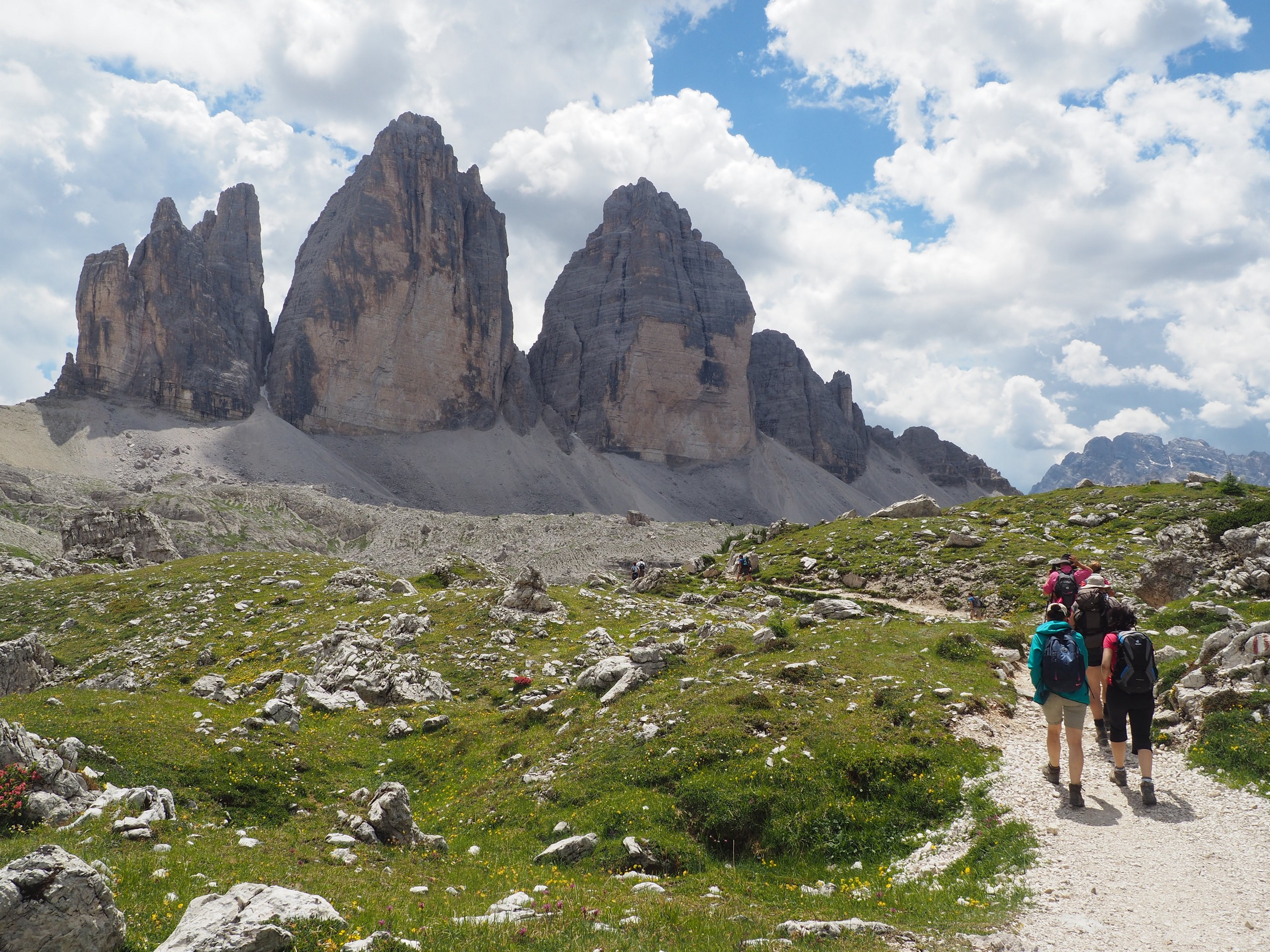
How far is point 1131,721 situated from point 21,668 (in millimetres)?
35264

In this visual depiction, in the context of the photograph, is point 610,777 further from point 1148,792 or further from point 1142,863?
point 1148,792

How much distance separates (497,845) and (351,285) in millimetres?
209879

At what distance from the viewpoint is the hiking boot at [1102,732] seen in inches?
592

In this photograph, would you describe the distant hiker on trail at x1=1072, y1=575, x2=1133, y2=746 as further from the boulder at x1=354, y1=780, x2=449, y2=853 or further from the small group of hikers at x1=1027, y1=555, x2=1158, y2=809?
the boulder at x1=354, y1=780, x2=449, y2=853

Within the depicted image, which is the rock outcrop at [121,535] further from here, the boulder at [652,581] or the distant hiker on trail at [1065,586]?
the distant hiker on trail at [1065,586]

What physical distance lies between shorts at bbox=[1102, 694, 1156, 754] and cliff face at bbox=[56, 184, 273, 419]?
19733 centimetres

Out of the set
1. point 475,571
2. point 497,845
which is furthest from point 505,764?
point 475,571

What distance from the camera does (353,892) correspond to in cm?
1001

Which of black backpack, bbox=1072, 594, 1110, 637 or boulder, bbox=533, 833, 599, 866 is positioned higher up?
black backpack, bbox=1072, 594, 1110, 637

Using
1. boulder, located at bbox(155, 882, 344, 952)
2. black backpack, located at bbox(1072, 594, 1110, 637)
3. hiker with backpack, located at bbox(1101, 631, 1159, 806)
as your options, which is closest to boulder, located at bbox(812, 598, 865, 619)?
black backpack, located at bbox(1072, 594, 1110, 637)

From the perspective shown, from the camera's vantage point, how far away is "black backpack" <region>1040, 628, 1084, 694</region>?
13.0 metres

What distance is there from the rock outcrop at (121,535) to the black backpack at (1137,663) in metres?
71.4

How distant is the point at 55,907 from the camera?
7246mm

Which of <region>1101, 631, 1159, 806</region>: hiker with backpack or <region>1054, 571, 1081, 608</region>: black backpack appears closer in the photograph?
<region>1101, 631, 1159, 806</region>: hiker with backpack
